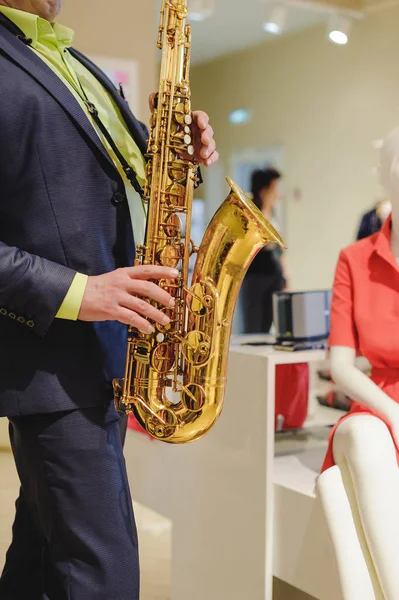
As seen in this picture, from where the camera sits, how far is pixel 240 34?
7969 millimetres

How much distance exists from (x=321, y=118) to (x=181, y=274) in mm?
6295

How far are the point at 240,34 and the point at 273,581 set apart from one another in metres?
6.62

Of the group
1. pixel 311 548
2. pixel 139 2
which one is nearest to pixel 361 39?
pixel 139 2

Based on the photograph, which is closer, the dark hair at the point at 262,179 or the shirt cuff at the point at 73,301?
the shirt cuff at the point at 73,301

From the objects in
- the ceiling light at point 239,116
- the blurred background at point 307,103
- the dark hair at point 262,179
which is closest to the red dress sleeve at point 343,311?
the dark hair at point 262,179

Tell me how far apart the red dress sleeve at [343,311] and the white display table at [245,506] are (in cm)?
15

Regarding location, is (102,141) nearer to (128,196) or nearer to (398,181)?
(128,196)

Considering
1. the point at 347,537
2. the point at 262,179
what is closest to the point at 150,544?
the point at 347,537

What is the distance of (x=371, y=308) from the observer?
2141 millimetres

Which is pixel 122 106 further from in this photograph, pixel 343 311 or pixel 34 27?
pixel 343 311

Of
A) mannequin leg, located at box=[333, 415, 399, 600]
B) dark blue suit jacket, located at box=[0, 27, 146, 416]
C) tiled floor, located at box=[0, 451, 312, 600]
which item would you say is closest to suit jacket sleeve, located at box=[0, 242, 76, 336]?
dark blue suit jacket, located at box=[0, 27, 146, 416]

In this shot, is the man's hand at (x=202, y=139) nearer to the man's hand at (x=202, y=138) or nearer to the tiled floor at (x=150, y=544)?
the man's hand at (x=202, y=138)

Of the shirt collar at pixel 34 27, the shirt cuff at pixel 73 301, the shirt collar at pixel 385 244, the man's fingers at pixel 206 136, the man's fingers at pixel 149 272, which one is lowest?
the shirt cuff at pixel 73 301

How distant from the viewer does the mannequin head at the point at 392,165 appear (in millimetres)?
2133
